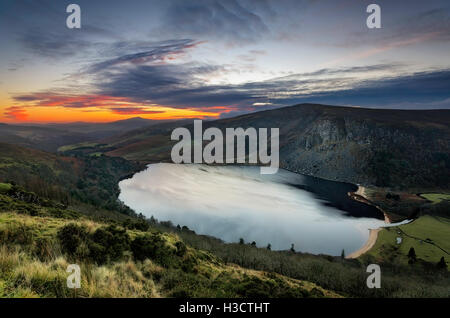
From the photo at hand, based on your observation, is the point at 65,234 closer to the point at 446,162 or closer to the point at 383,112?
the point at 446,162

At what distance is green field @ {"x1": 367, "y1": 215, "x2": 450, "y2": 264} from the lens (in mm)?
41406

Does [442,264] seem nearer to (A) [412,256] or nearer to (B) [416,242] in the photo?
(A) [412,256]

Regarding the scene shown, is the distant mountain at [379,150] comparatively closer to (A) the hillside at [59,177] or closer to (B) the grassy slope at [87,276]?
(A) the hillside at [59,177]

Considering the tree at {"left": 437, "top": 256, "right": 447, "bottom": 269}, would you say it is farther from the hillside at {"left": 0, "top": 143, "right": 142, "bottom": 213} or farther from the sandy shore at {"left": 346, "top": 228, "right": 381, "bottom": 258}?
the hillside at {"left": 0, "top": 143, "right": 142, "bottom": 213}

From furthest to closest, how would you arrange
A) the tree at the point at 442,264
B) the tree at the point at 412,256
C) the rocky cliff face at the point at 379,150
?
1. the rocky cliff face at the point at 379,150
2. the tree at the point at 412,256
3. the tree at the point at 442,264

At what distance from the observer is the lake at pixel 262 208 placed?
185 feet

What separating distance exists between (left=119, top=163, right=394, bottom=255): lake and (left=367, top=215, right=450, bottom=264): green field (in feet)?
15.8

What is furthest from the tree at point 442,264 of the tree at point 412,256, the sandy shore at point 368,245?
the sandy shore at point 368,245

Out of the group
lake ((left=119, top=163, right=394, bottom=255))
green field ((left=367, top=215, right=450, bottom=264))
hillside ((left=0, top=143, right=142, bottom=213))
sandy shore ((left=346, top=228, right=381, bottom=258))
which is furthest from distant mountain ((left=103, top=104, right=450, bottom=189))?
hillside ((left=0, top=143, right=142, bottom=213))

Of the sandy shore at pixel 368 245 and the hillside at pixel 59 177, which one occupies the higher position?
the hillside at pixel 59 177

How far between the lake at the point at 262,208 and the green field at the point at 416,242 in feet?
15.8

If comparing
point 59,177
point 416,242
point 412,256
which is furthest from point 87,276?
point 59,177

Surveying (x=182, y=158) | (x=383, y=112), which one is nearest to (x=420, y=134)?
(x=383, y=112)
